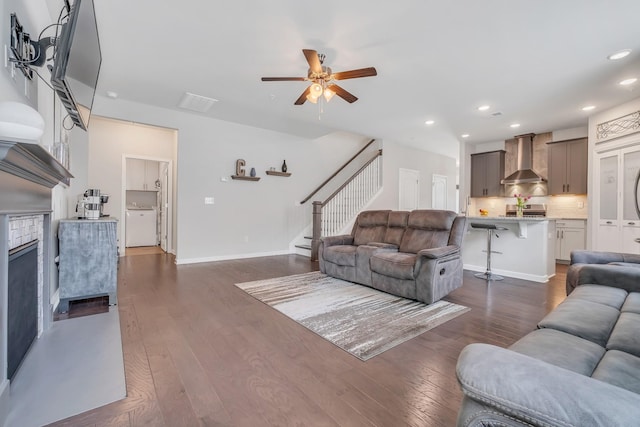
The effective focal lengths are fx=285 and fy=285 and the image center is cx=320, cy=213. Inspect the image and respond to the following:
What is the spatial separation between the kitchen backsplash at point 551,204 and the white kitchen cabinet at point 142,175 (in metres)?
8.25

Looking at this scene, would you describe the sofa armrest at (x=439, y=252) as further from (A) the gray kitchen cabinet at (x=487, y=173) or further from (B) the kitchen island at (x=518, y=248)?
(A) the gray kitchen cabinet at (x=487, y=173)

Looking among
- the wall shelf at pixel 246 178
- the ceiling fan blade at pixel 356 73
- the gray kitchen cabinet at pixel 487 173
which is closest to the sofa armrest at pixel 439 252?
the ceiling fan blade at pixel 356 73

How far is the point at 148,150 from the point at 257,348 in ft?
19.0

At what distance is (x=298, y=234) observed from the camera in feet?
21.8

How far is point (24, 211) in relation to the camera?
1.61m

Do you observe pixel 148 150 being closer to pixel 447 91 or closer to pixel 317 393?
pixel 447 91

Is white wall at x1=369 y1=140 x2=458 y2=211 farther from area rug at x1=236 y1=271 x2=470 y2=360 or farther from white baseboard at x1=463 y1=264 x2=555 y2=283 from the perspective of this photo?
area rug at x1=236 y1=271 x2=470 y2=360

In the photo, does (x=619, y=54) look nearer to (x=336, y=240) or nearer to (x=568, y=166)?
(x=568, y=166)

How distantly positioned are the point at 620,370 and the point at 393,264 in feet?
7.47

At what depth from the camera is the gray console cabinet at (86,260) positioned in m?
2.79

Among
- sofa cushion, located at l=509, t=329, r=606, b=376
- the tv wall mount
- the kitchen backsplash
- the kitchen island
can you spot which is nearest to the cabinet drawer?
the kitchen backsplash


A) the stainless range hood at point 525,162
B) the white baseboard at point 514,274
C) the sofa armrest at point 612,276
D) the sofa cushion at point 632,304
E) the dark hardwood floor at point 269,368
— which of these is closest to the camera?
the dark hardwood floor at point 269,368

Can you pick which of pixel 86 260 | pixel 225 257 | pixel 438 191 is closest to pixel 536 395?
pixel 86 260

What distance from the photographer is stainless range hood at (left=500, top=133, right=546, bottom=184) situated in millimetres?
6363
